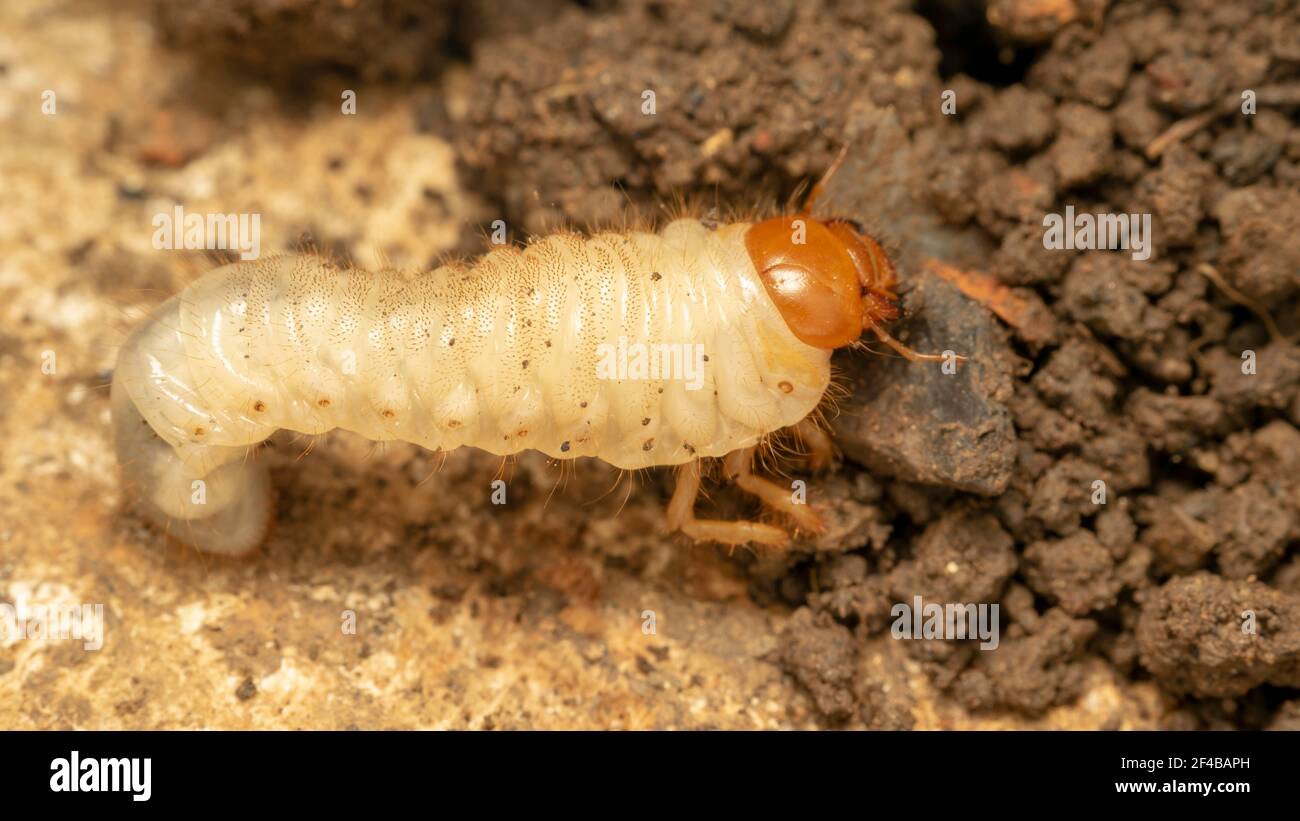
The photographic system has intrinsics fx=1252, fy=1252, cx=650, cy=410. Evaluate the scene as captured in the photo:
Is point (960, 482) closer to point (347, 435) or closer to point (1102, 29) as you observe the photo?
point (1102, 29)

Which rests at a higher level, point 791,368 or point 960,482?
point 791,368

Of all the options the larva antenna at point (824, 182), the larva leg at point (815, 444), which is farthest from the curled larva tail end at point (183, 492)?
the larva antenna at point (824, 182)

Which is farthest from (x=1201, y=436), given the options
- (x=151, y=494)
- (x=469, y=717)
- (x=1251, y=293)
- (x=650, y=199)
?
(x=151, y=494)

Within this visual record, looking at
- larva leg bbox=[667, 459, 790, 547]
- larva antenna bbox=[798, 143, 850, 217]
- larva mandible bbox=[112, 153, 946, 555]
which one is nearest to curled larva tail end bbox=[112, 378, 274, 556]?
larva mandible bbox=[112, 153, 946, 555]

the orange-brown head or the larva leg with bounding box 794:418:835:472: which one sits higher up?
the orange-brown head

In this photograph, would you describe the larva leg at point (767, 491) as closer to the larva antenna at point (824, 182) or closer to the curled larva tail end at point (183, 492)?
the larva antenna at point (824, 182)

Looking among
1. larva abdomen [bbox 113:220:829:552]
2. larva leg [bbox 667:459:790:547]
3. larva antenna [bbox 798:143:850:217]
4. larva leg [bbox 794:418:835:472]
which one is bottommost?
larva leg [bbox 667:459:790:547]

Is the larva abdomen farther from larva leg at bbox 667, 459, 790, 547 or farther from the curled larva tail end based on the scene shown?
larva leg at bbox 667, 459, 790, 547
